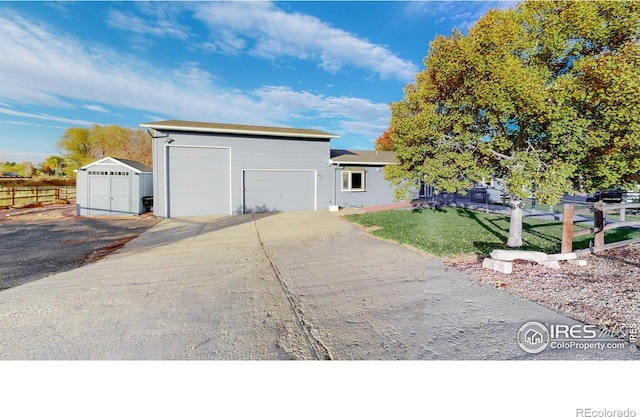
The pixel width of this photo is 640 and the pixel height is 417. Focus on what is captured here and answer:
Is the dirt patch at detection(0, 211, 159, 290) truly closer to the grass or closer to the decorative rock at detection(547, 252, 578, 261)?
the grass

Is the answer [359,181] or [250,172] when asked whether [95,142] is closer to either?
[250,172]

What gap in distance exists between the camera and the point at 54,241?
7086 millimetres

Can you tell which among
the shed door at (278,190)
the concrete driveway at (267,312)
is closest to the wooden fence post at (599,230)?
the concrete driveway at (267,312)

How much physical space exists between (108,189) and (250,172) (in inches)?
253

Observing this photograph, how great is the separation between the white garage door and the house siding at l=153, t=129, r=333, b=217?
24 centimetres

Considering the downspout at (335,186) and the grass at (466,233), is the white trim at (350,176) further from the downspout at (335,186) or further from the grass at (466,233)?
the grass at (466,233)

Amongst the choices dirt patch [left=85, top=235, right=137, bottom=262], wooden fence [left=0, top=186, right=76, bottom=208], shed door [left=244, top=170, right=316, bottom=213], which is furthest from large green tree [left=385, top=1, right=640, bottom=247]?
wooden fence [left=0, top=186, right=76, bottom=208]

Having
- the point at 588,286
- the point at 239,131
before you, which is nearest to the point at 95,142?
the point at 239,131

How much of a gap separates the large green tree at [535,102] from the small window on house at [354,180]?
26.8 ft

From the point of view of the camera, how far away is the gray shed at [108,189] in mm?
11641

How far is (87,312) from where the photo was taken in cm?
304

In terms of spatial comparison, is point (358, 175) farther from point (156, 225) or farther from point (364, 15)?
point (156, 225)
